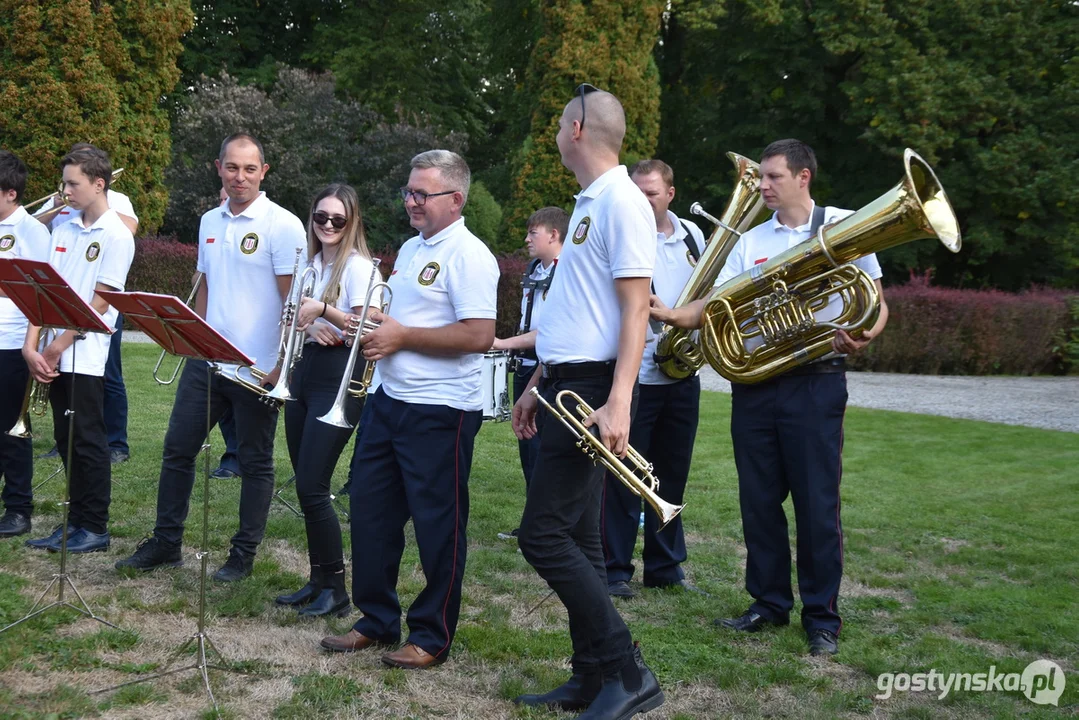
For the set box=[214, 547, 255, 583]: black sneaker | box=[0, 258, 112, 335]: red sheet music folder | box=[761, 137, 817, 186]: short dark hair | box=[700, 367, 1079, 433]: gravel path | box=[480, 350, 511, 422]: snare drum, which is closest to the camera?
box=[0, 258, 112, 335]: red sheet music folder

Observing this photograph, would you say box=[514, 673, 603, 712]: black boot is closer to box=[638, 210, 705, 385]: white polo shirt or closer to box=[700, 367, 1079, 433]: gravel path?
box=[638, 210, 705, 385]: white polo shirt

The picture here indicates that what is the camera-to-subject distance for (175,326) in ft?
14.1

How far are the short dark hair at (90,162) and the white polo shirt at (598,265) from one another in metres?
3.32

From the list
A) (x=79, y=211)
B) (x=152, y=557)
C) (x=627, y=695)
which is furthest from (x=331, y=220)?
(x=627, y=695)

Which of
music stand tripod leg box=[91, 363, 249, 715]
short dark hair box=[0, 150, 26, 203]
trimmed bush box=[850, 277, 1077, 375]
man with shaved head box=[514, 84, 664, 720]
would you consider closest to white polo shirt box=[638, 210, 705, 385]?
man with shaved head box=[514, 84, 664, 720]

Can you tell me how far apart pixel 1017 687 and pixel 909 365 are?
1617 centimetres

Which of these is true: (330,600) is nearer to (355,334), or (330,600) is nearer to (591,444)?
(355,334)

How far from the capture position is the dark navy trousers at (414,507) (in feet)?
14.6

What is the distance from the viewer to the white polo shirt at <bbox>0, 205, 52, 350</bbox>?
634cm

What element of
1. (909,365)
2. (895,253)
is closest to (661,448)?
(909,365)

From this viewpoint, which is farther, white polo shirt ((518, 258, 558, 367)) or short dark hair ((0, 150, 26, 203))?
white polo shirt ((518, 258, 558, 367))

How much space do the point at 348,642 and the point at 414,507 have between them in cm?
69

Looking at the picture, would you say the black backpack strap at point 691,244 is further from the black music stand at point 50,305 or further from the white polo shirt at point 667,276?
the black music stand at point 50,305

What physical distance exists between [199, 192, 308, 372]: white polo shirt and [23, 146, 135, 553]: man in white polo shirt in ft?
2.71
